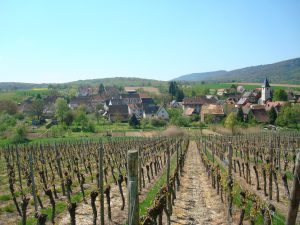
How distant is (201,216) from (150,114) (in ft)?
255

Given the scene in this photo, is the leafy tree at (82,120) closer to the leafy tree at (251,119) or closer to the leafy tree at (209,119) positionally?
the leafy tree at (209,119)

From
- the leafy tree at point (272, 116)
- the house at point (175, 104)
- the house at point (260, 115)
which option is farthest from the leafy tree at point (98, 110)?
the leafy tree at point (272, 116)

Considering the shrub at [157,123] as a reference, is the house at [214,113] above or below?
→ above

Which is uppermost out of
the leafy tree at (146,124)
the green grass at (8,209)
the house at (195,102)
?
the green grass at (8,209)

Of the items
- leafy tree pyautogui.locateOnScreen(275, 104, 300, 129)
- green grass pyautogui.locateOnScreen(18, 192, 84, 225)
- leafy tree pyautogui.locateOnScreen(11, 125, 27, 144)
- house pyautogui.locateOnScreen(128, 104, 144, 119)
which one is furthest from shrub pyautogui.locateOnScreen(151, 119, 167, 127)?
green grass pyautogui.locateOnScreen(18, 192, 84, 225)

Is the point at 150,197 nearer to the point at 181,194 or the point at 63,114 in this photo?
the point at 181,194

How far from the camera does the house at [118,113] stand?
77669 mm

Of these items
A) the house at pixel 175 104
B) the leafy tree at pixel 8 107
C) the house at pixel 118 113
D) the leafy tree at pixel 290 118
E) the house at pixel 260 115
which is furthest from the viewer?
the house at pixel 175 104

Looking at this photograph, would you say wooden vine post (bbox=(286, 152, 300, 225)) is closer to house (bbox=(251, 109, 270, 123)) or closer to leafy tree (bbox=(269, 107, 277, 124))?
leafy tree (bbox=(269, 107, 277, 124))

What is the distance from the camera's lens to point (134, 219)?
4.54 meters

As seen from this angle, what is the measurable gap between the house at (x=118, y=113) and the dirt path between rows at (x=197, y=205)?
58.9 m

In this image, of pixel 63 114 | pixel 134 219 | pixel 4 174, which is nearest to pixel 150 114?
pixel 63 114

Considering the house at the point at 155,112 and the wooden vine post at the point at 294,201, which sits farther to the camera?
the house at the point at 155,112

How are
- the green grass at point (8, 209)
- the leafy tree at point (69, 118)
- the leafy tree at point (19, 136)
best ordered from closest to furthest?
the green grass at point (8, 209) < the leafy tree at point (19, 136) < the leafy tree at point (69, 118)
